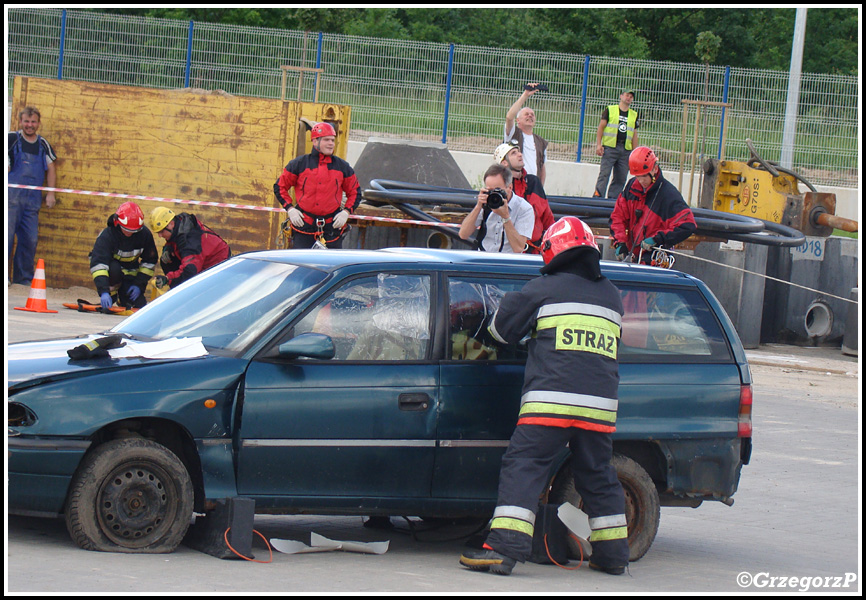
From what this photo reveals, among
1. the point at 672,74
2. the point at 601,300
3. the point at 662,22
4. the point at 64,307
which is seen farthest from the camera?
the point at 662,22

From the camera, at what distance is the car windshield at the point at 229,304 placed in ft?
20.2

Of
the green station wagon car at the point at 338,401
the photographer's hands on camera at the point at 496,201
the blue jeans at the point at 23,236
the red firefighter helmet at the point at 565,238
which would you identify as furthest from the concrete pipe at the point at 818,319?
the red firefighter helmet at the point at 565,238

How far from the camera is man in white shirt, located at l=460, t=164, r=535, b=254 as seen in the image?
9.99m

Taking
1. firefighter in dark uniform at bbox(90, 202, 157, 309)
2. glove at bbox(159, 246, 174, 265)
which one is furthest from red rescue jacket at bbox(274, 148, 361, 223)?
firefighter in dark uniform at bbox(90, 202, 157, 309)

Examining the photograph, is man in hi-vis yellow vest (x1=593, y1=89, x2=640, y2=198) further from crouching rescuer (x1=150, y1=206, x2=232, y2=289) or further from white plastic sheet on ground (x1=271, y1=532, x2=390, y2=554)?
white plastic sheet on ground (x1=271, y1=532, x2=390, y2=554)

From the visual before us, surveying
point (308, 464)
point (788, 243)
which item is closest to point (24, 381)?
point (308, 464)

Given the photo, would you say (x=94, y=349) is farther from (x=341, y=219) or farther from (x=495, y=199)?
(x=341, y=219)

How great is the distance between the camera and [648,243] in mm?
10758

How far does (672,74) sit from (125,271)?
12.6 metres

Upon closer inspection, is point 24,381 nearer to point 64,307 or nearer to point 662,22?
point 64,307

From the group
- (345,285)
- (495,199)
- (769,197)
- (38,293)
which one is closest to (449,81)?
(769,197)

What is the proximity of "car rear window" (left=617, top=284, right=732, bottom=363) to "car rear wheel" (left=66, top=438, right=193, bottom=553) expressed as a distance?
2475mm

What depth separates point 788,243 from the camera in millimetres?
15148

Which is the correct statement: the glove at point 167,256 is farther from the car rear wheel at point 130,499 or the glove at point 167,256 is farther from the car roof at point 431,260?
the car rear wheel at point 130,499
